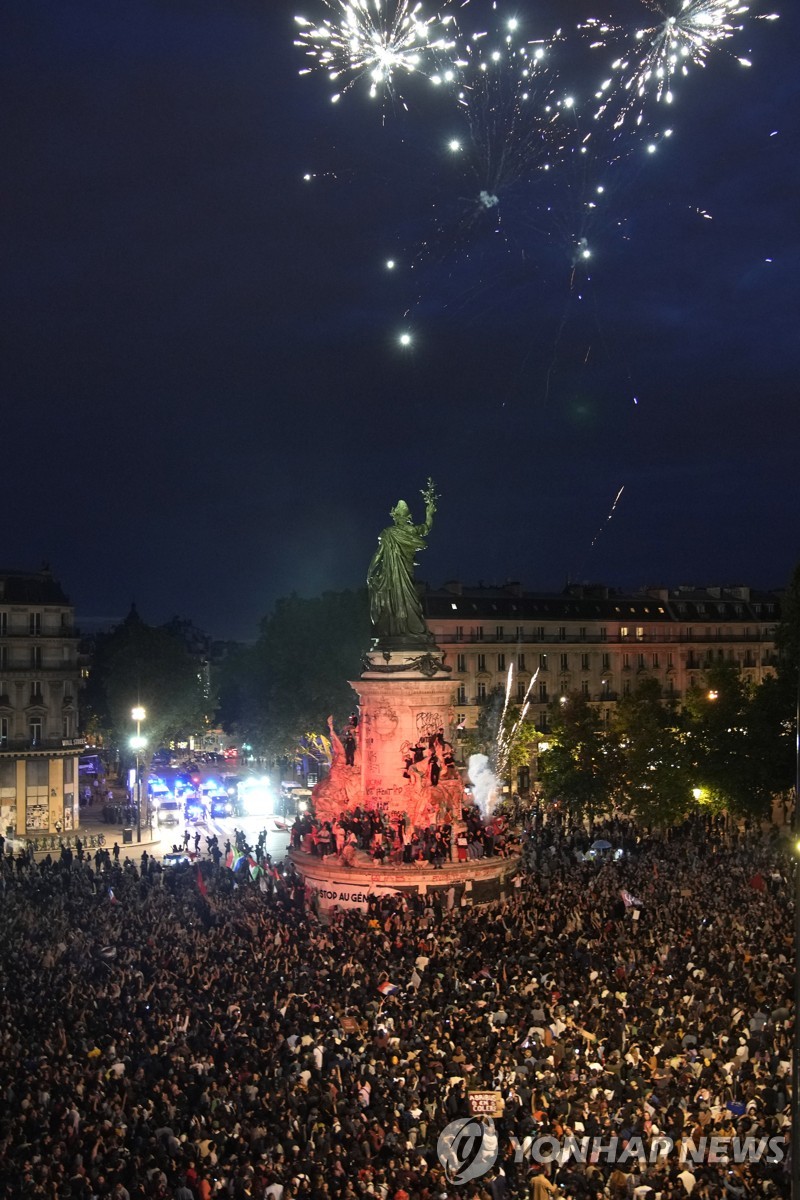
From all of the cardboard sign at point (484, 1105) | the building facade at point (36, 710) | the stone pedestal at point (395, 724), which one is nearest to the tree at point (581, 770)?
the stone pedestal at point (395, 724)

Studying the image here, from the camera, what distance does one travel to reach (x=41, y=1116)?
15.6m

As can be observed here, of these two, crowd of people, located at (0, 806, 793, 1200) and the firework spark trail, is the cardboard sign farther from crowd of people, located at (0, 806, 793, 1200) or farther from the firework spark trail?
the firework spark trail

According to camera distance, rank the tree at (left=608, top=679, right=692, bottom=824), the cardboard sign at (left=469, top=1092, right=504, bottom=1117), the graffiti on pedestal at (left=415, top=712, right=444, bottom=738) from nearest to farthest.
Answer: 1. the cardboard sign at (left=469, top=1092, right=504, bottom=1117)
2. the graffiti on pedestal at (left=415, top=712, right=444, bottom=738)
3. the tree at (left=608, top=679, right=692, bottom=824)

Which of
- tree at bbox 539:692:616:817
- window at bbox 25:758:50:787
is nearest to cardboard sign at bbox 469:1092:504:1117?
tree at bbox 539:692:616:817

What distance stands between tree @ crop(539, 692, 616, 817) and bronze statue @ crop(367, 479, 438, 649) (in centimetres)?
1238

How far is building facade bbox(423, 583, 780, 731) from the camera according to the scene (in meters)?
78.0

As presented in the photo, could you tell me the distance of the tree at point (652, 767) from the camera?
43.5 metres

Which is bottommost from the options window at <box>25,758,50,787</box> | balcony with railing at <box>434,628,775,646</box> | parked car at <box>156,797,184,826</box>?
parked car at <box>156,797,184,826</box>

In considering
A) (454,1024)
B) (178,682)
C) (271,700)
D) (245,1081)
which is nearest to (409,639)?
(454,1024)

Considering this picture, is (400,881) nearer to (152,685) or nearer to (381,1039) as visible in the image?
(381,1039)

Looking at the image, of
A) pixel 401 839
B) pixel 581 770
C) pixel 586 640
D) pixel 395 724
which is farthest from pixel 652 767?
pixel 586 640

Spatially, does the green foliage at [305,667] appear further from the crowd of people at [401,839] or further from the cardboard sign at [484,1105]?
the cardboard sign at [484,1105]

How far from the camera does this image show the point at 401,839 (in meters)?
33.7

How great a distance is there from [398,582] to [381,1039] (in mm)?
22611
